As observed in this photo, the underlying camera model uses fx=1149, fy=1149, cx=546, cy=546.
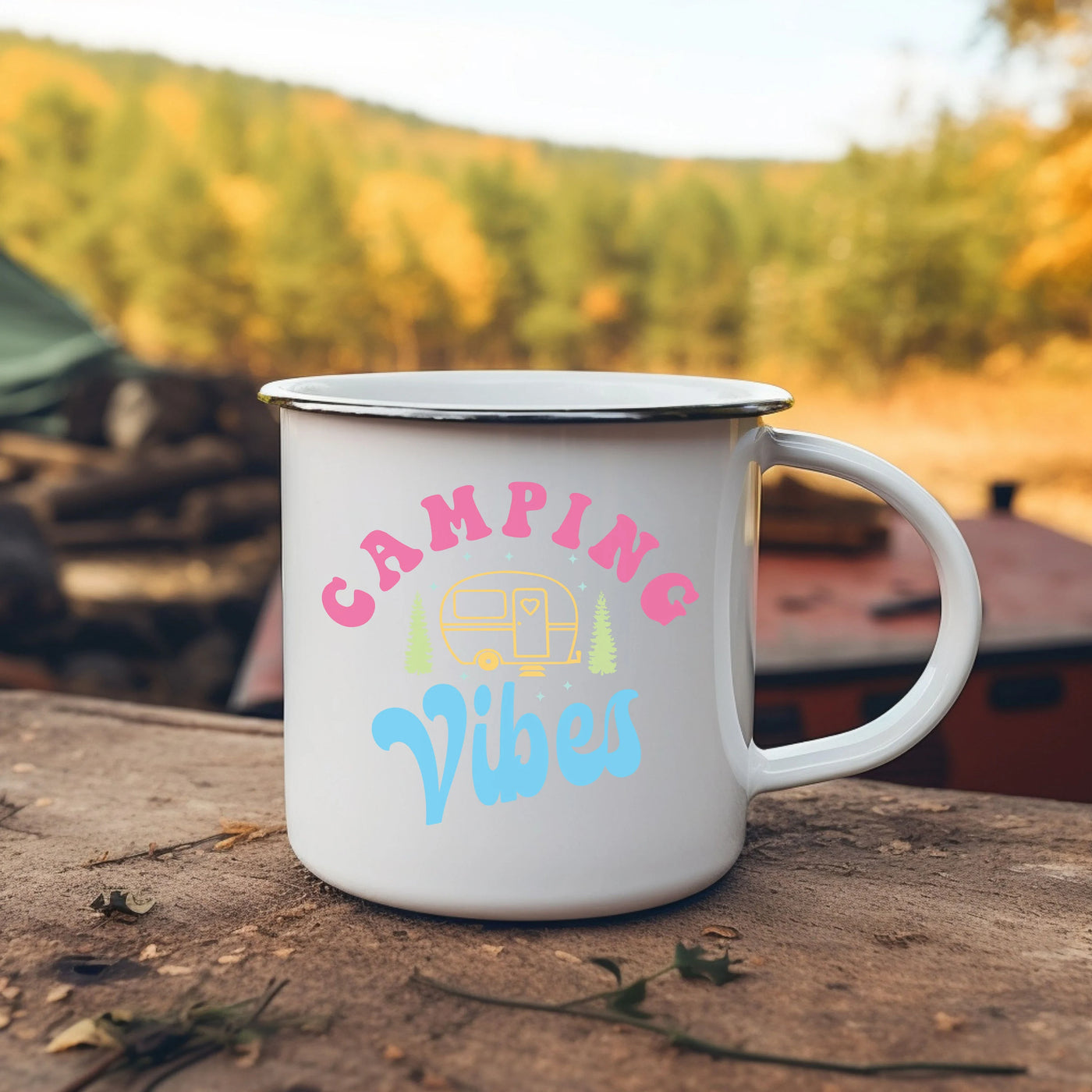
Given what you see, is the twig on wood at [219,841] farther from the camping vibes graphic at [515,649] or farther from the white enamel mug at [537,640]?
the camping vibes graphic at [515,649]

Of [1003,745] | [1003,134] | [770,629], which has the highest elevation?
[1003,134]

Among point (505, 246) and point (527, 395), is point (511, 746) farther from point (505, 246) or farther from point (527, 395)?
point (505, 246)

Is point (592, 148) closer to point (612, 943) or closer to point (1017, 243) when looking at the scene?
point (1017, 243)

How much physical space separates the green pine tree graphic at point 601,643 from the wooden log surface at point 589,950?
0.56 ft

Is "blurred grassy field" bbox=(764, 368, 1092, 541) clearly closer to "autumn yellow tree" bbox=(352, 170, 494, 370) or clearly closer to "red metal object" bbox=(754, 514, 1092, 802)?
"autumn yellow tree" bbox=(352, 170, 494, 370)

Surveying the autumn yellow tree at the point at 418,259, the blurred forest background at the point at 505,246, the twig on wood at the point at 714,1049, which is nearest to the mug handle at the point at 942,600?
the twig on wood at the point at 714,1049

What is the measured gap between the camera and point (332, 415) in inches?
27.0

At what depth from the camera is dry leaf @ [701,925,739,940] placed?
2.30 feet

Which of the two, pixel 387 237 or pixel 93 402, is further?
pixel 387 237

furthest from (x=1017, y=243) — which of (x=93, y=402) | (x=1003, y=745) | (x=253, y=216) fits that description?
(x=1003, y=745)

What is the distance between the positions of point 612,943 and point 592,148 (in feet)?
48.1

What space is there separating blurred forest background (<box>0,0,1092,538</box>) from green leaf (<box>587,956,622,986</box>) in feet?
37.6

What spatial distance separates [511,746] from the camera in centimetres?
66

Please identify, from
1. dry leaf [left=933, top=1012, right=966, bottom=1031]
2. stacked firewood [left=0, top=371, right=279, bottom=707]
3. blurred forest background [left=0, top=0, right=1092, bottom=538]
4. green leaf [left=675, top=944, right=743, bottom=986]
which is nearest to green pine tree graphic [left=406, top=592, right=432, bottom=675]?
green leaf [left=675, top=944, right=743, bottom=986]
